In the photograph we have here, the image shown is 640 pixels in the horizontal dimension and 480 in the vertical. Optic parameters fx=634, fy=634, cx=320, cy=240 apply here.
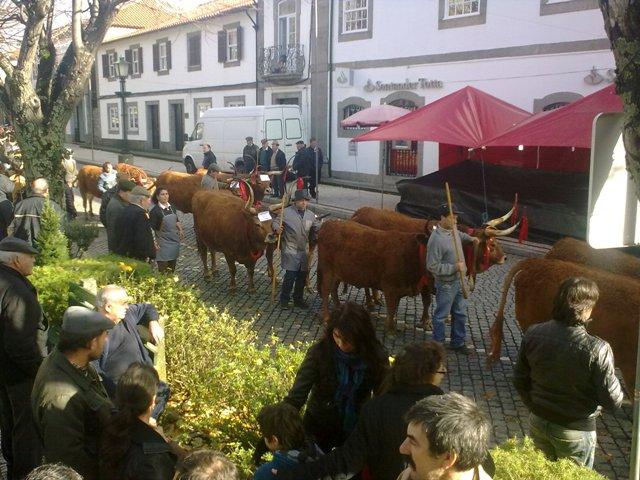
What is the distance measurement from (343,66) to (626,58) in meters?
21.0

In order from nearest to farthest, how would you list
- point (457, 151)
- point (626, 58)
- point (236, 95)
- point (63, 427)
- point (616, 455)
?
point (626, 58), point (63, 427), point (616, 455), point (457, 151), point (236, 95)

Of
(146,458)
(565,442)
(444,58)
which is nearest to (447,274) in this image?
(565,442)

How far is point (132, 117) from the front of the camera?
38.4 meters

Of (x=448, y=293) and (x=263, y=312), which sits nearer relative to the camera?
(x=448, y=293)

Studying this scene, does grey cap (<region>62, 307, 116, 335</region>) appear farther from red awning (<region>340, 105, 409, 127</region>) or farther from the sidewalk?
red awning (<region>340, 105, 409, 127</region>)

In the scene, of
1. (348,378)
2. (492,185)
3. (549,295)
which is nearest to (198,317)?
(348,378)

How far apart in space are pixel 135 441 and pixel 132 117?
1488 inches

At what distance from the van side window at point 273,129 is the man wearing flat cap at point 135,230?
1435 centimetres

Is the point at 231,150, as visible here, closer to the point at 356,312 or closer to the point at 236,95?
the point at 236,95

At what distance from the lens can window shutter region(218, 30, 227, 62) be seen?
29.4 metres

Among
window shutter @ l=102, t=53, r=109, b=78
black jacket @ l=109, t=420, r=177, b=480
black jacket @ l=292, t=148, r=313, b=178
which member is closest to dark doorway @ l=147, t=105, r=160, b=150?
window shutter @ l=102, t=53, r=109, b=78

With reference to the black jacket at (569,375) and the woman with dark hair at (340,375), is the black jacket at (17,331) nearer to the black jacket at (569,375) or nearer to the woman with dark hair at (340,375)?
the woman with dark hair at (340,375)

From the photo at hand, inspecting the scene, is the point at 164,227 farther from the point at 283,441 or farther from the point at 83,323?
the point at 283,441

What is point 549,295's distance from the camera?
6.37 metres
